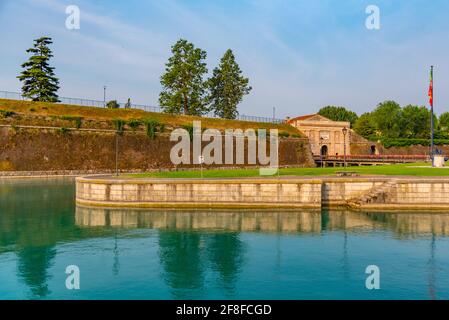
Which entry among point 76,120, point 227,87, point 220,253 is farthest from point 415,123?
point 220,253

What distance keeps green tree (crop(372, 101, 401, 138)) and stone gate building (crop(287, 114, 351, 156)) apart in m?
21.1

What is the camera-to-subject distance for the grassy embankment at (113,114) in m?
61.4

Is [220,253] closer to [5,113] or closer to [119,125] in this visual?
[5,113]

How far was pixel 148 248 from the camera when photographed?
21172 millimetres

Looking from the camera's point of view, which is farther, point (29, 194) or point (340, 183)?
point (29, 194)

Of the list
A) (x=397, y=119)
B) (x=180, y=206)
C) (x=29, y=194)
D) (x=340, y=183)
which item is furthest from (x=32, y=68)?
(x=397, y=119)

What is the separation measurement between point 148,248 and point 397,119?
111m

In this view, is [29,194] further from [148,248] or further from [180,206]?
[148,248]

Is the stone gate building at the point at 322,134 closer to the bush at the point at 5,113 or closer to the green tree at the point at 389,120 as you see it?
the green tree at the point at 389,120

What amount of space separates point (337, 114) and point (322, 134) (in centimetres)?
5415

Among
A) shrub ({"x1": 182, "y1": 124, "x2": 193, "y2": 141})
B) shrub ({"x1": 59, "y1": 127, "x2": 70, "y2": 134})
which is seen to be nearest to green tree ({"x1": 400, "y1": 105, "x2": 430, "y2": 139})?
shrub ({"x1": 182, "y1": 124, "x2": 193, "y2": 141})

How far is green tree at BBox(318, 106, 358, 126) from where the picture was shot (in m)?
150

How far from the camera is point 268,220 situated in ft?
92.6

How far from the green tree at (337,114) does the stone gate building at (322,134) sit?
48570mm
